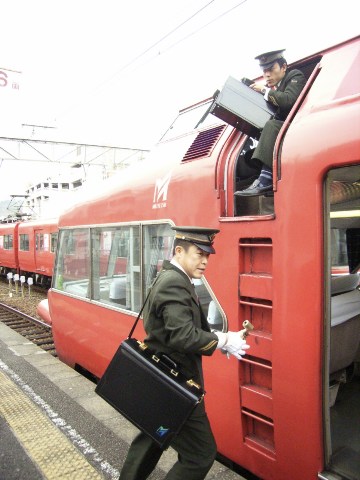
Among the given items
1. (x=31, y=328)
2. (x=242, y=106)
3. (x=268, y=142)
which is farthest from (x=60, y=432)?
(x=31, y=328)

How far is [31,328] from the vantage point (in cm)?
905

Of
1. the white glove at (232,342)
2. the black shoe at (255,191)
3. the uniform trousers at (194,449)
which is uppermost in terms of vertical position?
the black shoe at (255,191)

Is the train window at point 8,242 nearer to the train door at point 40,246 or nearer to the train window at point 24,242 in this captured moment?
the train window at point 24,242

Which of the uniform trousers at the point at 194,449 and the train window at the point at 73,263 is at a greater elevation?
the train window at the point at 73,263

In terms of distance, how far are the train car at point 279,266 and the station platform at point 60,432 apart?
25.3 inches

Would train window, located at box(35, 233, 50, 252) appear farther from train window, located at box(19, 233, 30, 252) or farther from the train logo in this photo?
the train logo

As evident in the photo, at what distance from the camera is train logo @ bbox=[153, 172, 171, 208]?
334 cm

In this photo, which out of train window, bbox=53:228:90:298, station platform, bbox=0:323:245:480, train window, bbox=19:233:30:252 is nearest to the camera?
station platform, bbox=0:323:245:480

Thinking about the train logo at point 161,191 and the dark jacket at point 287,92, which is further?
the train logo at point 161,191

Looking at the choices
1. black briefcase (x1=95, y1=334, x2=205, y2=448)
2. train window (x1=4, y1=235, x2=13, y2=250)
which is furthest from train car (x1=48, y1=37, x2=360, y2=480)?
train window (x1=4, y1=235, x2=13, y2=250)

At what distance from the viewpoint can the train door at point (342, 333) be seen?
7.16 ft

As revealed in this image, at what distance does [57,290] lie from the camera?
565 cm

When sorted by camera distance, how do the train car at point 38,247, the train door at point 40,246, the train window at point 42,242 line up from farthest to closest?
the train door at point 40,246, the train window at point 42,242, the train car at point 38,247

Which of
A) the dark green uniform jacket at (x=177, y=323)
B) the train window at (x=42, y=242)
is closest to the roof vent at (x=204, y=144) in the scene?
the dark green uniform jacket at (x=177, y=323)
